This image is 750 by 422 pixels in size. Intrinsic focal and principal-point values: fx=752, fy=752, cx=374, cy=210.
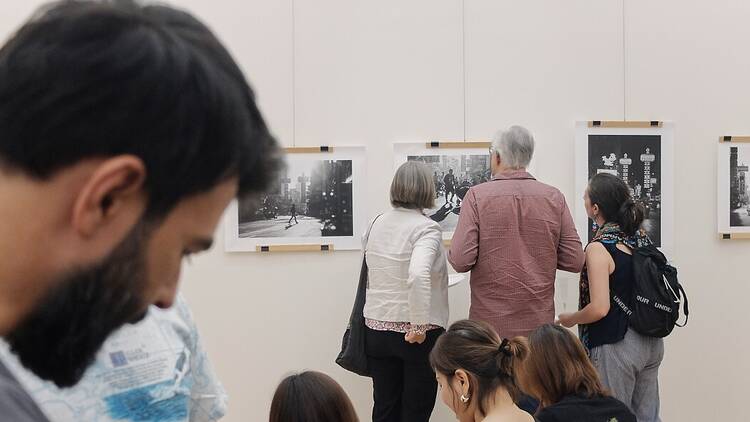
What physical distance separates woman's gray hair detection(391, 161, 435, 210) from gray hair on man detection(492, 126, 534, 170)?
41cm

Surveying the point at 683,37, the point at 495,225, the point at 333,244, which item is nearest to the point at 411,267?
the point at 495,225

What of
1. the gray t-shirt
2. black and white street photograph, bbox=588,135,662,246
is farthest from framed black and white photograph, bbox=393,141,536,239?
the gray t-shirt

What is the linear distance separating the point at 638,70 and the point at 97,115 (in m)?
4.79

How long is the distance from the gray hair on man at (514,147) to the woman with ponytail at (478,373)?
1.18 metres

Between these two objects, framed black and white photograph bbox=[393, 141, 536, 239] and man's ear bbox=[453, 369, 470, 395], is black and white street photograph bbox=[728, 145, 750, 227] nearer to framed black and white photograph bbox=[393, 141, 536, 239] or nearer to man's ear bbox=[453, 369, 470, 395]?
framed black and white photograph bbox=[393, 141, 536, 239]

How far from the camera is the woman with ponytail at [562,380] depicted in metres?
2.95

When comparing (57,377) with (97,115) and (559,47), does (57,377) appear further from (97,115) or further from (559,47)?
(559,47)

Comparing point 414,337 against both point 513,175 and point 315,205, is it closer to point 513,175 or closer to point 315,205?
point 513,175

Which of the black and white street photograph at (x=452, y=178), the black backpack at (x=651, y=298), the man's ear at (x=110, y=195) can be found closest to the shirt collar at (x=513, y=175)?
the black backpack at (x=651, y=298)

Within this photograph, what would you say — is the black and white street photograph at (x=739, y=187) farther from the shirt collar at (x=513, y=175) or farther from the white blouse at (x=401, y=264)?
the white blouse at (x=401, y=264)

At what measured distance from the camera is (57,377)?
66 cm

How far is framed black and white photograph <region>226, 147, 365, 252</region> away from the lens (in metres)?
4.75

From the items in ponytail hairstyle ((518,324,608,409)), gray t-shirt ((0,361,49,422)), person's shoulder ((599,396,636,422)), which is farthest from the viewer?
ponytail hairstyle ((518,324,608,409))

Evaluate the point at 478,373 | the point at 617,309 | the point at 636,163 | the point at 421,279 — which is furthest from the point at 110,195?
the point at 636,163
